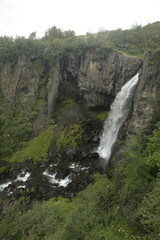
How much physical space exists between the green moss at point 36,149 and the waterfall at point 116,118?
9685 millimetres

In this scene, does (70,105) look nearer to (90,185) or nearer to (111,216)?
(90,185)

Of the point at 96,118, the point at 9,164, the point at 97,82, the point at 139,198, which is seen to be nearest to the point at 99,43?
the point at 97,82

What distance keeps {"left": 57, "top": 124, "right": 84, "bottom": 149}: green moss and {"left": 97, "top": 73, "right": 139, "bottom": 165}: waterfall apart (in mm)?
4487

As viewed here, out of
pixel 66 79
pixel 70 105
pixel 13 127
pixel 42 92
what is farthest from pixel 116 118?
pixel 42 92

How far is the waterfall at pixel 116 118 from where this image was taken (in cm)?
2583

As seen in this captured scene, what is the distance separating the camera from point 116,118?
27.9 m

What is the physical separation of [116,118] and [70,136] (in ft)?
31.5

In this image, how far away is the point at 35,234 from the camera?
9.59 metres

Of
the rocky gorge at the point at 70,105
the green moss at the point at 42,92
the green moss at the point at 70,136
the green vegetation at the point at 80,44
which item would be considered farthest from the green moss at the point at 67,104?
the green vegetation at the point at 80,44

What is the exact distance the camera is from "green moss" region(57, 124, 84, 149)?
29.9 meters

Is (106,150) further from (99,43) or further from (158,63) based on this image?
(99,43)

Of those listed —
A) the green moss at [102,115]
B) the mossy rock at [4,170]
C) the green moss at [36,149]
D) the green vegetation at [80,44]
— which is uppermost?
the green vegetation at [80,44]

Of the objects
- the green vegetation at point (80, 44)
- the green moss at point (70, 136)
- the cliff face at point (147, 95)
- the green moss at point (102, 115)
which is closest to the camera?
the cliff face at point (147, 95)

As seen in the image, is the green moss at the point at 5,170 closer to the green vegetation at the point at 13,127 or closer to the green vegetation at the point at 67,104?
the green vegetation at the point at 13,127
